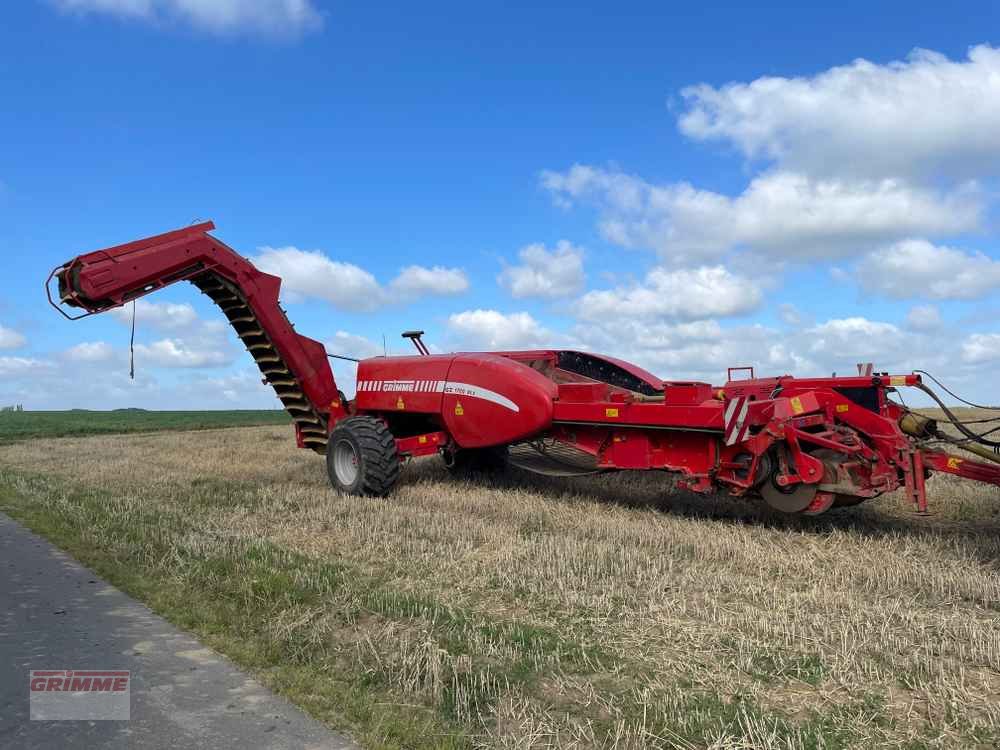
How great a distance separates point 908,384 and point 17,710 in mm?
6796

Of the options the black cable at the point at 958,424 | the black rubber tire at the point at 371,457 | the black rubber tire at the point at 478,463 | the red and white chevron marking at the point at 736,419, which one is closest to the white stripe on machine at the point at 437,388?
the black rubber tire at the point at 371,457

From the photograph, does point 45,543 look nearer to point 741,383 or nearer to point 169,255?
point 169,255

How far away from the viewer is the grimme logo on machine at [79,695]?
3596mm

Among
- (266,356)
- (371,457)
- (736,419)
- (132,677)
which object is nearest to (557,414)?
(736,419)

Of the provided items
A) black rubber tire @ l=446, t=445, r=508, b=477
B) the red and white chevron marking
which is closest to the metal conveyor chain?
black rubber tire @ l=446, t=445, r=508, b=477

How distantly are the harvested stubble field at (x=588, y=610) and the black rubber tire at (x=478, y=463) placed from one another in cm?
225

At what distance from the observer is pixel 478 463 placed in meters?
11.8

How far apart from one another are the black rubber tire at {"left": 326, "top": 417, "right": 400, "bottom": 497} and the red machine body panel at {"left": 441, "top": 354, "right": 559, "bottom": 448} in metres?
0.85

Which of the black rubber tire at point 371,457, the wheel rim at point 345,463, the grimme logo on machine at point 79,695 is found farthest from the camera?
the wheel rim at point 345,463

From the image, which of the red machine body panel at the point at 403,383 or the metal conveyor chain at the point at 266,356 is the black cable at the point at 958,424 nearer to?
the red machine body panel at the point at 403,383

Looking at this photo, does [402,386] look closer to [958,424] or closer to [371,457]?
[371,457]

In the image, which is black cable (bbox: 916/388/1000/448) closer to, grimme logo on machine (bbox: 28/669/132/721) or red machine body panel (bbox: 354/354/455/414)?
red machine body panel (bbox: 354/354/455/414)

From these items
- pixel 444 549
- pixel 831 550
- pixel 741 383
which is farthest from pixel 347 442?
pixel 831 550

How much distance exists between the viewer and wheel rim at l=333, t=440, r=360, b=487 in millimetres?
10359
